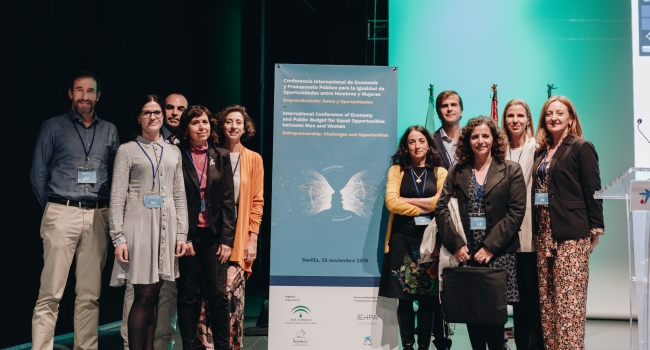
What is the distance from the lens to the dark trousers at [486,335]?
3351 mm

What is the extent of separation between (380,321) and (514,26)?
137 inches

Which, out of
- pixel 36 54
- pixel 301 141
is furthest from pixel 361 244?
pixel 36 54

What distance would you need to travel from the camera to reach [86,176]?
3744mm

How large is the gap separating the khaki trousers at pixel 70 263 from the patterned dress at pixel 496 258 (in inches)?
91.0

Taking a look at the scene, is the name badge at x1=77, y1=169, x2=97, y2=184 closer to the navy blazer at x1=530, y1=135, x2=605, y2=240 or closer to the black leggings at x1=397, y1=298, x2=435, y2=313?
the black leggings at x1=397, y1=298, x2=435, y2=313

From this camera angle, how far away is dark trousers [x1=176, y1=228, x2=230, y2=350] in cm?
359

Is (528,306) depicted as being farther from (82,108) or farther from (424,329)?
(82,108)

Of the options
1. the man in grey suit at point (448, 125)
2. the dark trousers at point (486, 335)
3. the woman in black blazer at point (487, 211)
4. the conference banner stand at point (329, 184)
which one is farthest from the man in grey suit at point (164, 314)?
the dark trousers at point (486, 335)

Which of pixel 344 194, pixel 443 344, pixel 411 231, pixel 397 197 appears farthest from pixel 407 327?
pixel 344 194

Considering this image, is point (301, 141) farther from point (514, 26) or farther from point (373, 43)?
point (514, 26)

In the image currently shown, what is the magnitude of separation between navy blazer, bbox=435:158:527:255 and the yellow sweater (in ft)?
0.59

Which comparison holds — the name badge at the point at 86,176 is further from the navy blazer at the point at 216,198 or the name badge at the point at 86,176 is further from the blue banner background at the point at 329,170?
the blue banner background at the point at 329,170

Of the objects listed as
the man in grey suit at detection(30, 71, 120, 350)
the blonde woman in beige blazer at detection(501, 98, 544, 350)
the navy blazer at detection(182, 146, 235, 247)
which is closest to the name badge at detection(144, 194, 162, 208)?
the navy blazer at detection(182, 146, 235, 247)

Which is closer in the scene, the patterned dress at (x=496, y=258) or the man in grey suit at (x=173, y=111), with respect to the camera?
the patterned dress at (x=496, y=258)
